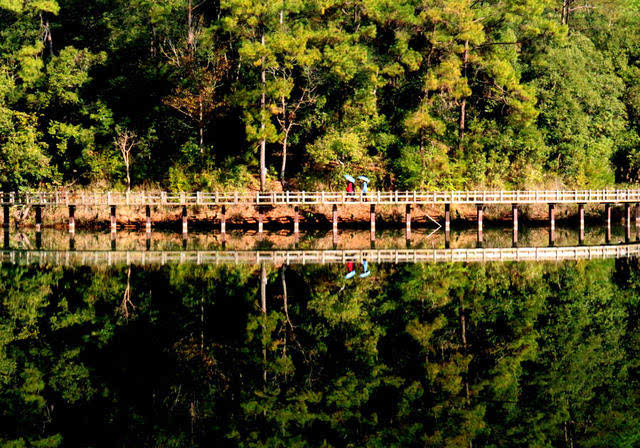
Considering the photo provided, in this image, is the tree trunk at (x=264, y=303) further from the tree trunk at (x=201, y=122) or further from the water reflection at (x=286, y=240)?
the tree trunk at (x=201, y=122)

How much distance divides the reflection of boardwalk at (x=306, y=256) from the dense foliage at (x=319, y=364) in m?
6.05

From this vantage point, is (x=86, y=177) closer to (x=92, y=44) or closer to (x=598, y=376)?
(x=92, y=44)

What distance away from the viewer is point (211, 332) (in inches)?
966

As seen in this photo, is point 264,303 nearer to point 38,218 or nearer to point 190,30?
point 38,218

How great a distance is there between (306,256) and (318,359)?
19767mm

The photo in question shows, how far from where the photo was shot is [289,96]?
58188 mm

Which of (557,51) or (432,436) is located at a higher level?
(557,51)

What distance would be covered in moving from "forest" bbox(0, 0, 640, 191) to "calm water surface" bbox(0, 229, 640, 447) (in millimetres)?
24686

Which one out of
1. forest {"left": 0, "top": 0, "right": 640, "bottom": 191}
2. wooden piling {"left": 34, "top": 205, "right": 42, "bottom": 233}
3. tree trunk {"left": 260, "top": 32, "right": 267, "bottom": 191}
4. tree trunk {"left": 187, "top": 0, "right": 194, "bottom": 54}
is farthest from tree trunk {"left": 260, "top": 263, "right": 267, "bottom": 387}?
tree trunk {"left": 187, "top": 0, "right": 194, "bottom": 54}

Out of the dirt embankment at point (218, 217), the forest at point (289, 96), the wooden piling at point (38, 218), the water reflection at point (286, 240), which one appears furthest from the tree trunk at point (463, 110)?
A: the wooden piling at point (38, 218)

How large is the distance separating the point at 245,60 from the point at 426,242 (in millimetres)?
16654

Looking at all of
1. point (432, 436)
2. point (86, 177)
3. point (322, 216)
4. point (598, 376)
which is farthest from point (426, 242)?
point (432, 436)

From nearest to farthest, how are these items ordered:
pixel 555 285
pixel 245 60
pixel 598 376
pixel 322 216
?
1. pixel 598 376
2. pixel 555 285
3. pixel 245 60
4. pixel 322 216

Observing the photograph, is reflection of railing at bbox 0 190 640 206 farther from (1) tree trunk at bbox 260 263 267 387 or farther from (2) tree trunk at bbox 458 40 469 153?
(1) tree trunk at bbox 260 263 267 387
